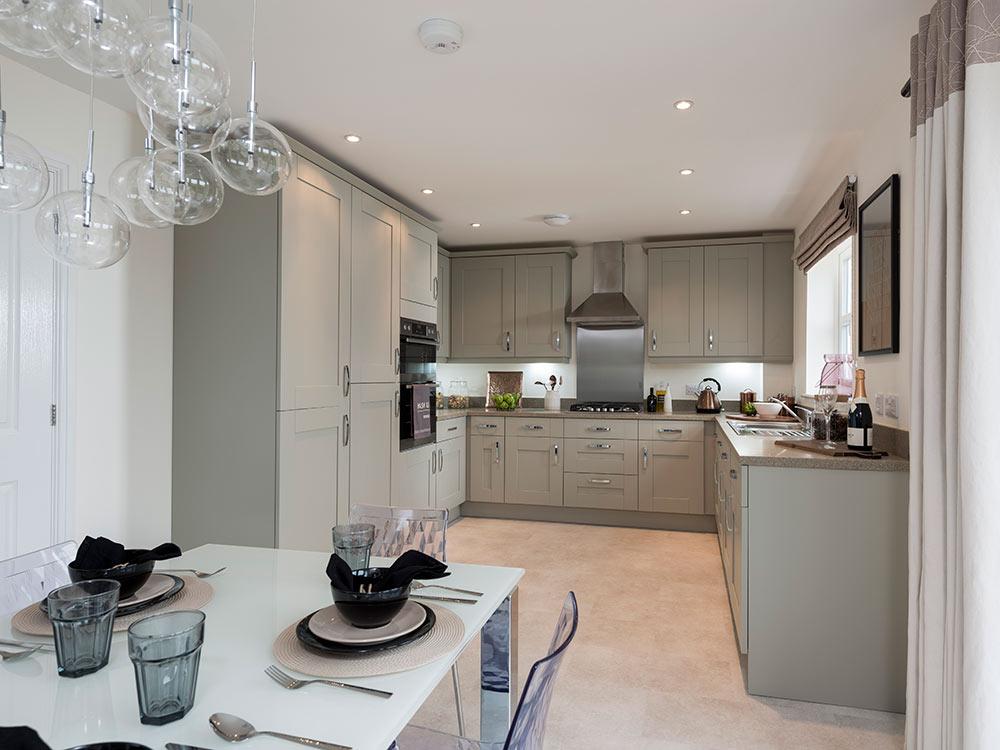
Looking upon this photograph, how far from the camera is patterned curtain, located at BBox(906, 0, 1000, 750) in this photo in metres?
1.59

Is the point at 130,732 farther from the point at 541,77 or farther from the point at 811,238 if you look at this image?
the point at 811,238

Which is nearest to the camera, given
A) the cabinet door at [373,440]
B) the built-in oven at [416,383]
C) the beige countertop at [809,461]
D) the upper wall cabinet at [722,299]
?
the beige countertop at [809,461]

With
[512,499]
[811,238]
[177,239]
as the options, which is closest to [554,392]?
[512,499]

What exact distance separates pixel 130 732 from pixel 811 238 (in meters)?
4.37

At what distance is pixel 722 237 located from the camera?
5.48 m

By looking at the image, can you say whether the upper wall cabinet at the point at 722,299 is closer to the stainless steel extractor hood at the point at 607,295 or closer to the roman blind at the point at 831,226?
the stainless steel extractor hood at the point at 607,295

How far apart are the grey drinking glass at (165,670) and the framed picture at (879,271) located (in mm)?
2679

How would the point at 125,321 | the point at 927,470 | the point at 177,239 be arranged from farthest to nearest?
the point at 177,239, the point at 125,321, the point at 927,470

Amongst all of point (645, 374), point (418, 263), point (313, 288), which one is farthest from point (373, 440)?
point (645, 374)

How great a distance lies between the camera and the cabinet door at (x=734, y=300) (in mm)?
5316

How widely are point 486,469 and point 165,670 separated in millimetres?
4625

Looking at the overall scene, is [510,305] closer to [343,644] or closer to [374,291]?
[374,291]

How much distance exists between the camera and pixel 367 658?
3.84ft

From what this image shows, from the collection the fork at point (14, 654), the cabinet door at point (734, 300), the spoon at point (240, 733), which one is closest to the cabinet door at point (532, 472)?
the cabinet door at point (734, 300)
